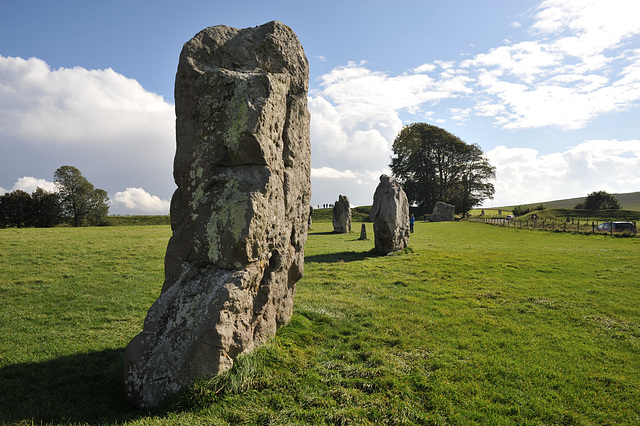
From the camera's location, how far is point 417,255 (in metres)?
19.2

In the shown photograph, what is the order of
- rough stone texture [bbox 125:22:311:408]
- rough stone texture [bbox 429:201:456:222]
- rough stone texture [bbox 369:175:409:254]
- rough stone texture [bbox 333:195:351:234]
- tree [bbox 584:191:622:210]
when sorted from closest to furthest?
rough stone texture [bbox 125:22:311:408]
rough stone texture [bbox 369:175:409:254]
rough stone texture [bbox 333:195:351:234]
rough stone texture [bbox 429:201:456:222]
tree [bbox 584:191:622:210]

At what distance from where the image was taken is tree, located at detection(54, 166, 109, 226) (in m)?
47.7

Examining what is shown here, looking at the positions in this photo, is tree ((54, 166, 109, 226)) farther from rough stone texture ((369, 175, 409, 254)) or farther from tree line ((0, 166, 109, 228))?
rough stone texture ((369, 175, 409, 254))

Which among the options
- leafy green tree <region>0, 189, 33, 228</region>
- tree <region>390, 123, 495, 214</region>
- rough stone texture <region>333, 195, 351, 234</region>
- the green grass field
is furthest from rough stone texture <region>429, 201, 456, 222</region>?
leafy green tree <region>0, 189, 33, 228</region>

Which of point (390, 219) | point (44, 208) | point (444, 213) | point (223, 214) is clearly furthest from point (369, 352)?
point (44, 208)

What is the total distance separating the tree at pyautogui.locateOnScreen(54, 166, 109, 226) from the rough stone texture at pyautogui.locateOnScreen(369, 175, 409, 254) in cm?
4551

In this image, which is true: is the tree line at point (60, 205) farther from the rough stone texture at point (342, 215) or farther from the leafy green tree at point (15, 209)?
the rough stone texture at point (342, 215)

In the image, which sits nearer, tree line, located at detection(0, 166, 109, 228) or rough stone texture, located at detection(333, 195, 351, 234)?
rough stone texture, located at detection(333, 195, 351, 234)

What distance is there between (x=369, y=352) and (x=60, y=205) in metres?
54.1

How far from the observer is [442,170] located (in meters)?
69.4

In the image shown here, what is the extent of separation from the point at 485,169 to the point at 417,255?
54574 mm

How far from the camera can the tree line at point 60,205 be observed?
44.5m

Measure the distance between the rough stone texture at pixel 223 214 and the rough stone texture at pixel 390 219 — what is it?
12.4 m

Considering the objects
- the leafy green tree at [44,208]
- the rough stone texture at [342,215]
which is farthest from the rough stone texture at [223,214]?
the leafy green tree at [44,208]
